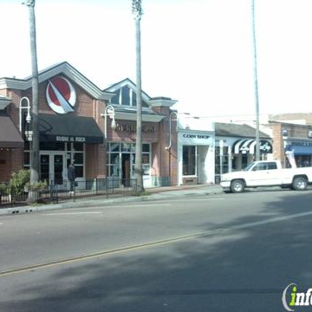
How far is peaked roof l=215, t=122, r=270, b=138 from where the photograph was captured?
38.1 m

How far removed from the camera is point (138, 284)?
6.90m

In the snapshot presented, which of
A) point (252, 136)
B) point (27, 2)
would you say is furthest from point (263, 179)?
point (27, 2)

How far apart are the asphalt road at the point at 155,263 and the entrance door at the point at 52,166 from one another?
11854 mm

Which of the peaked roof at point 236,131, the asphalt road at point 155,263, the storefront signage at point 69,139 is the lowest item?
the asphalt road at point 155,263

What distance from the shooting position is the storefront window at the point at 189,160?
34.2 metres

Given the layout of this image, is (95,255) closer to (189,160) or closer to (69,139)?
(69,139)

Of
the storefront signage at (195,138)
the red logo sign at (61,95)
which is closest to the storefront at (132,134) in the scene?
the storefront signage at (195,138)

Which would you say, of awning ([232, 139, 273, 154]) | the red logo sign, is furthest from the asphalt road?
awning ([232, 139, 273, 154])

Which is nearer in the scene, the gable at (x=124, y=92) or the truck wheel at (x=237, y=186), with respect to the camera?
the truck wheel at (x=237, y=186)

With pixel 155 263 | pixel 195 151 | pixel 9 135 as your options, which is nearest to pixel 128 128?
pixel 195 151

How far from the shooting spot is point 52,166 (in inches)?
1042

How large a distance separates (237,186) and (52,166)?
10.1 metres

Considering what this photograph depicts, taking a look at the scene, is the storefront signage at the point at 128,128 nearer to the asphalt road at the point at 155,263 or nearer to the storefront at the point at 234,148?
the storefront at the point at 234,148

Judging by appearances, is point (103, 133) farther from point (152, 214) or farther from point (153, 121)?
point (152, 214)
